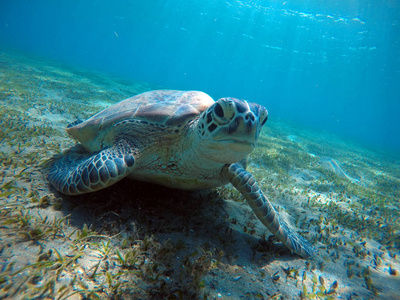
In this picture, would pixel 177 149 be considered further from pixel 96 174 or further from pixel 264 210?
pixel 264 210

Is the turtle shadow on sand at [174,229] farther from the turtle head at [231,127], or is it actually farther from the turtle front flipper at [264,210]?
the turtle head at [231,127]

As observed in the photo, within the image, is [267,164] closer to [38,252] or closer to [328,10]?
[38,252]

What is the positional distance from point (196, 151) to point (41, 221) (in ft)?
5.34

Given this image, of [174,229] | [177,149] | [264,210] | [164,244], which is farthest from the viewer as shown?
[177,149]

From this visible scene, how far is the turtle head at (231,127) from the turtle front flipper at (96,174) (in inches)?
37.0

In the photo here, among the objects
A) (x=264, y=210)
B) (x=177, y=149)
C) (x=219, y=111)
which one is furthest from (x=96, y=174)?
(x=264, y=210)

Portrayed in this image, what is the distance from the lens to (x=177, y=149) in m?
2.56

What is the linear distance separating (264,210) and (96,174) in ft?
6.50

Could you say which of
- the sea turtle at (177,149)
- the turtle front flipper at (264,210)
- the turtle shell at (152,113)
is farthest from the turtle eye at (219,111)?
the turtle front flipper at (264,210)

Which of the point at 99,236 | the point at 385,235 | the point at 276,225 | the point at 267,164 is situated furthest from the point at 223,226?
the point at 267,164

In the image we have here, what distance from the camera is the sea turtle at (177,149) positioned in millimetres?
1955

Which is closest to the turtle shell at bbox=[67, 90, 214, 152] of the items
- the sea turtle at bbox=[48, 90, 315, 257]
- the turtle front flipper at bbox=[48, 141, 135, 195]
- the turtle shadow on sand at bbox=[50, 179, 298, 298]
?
the sea turtle at bbox=[48, 90, 315, 257]

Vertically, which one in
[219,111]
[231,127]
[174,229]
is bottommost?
[174,229]

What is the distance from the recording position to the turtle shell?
8.57 ft
